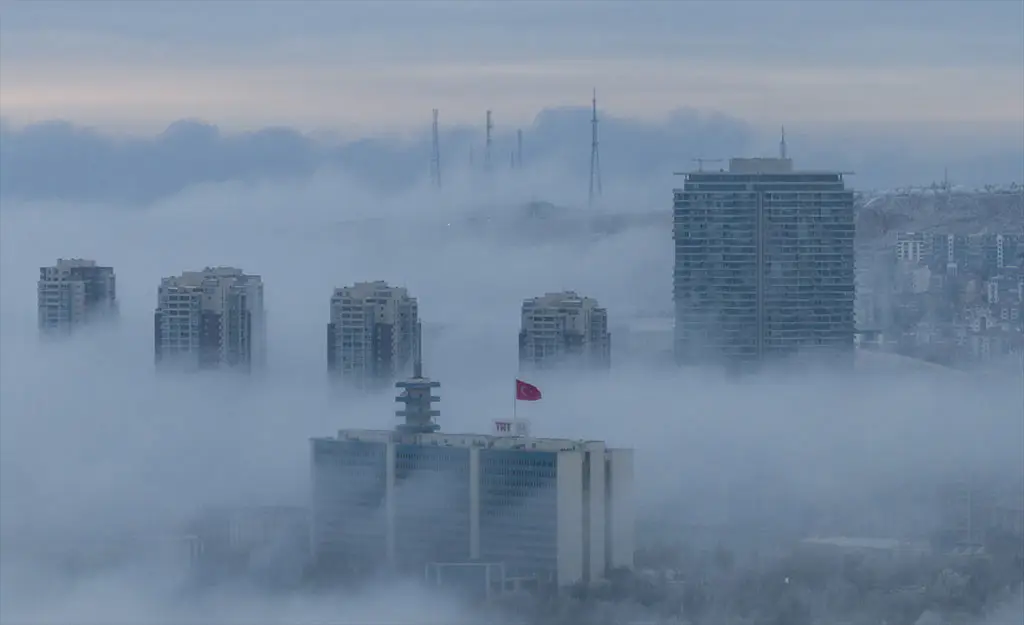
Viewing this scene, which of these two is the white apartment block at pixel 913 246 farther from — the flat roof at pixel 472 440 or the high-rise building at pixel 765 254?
the flat roof at pixel 472 440

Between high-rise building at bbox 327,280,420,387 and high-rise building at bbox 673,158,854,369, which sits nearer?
high-rise building at bbox 327,280,420,387

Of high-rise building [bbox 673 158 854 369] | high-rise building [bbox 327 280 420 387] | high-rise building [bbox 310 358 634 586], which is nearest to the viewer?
high-rise building [bbox 310 358 634 586]

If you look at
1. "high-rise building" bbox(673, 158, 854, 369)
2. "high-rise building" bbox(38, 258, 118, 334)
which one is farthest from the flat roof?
"high-rise building" bbox(673, 158, 854, 369)

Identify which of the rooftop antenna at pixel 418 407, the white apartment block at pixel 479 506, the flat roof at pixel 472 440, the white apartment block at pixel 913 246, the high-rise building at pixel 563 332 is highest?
the white apartment block at pixel 913 246

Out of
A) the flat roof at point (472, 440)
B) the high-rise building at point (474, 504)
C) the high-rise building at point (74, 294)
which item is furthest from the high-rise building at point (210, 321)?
the high-rise building at point (474, 504)

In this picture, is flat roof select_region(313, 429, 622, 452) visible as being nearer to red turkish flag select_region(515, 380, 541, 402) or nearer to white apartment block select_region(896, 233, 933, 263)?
red turkish flag select_region(515, 380, 541, 402)

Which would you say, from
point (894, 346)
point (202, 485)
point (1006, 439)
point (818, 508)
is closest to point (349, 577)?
point (202, 485)
